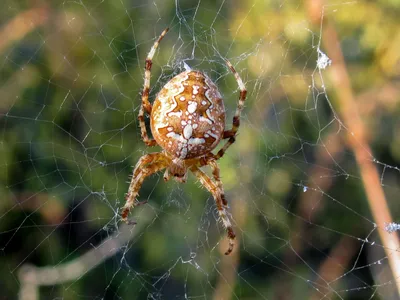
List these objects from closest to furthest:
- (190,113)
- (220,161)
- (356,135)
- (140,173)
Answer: (190,113), (140,173), (356,135), (220,161)

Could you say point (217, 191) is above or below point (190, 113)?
below

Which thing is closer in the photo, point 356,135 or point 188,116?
point 188,116

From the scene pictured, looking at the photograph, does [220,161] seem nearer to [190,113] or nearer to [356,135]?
[356,135]

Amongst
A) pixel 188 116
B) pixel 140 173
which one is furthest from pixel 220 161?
pixel 188 116

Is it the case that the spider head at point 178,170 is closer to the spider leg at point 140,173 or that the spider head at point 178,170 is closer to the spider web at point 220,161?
the spider leg at point 140,173

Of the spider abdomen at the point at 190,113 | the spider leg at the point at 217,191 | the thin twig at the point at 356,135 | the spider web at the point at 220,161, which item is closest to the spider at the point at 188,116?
the spider abdomen at the point at 190,113

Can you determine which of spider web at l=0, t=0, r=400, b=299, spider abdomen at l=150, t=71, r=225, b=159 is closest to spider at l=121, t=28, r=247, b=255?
spider abdomen at l=150, t=71, r=225, b=159

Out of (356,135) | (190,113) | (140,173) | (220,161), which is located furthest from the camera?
(220,161)
